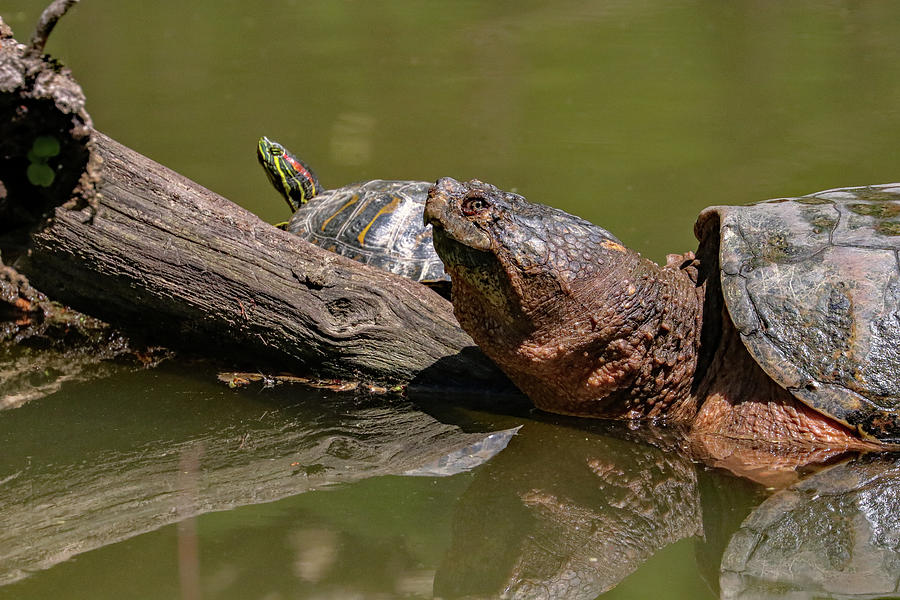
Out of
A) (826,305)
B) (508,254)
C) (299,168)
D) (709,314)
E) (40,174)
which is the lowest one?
(709,314)

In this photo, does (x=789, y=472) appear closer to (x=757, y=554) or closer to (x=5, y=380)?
(x=757, y=554)

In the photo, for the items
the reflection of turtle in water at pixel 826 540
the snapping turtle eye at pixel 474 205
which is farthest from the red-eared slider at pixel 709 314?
the reflection of turtle in water at pixel 826 540

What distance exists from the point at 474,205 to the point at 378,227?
5.53 ft

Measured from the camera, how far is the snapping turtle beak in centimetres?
316

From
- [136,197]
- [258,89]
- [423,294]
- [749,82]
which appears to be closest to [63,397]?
[136,197]

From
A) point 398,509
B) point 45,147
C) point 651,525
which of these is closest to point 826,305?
point 651,525

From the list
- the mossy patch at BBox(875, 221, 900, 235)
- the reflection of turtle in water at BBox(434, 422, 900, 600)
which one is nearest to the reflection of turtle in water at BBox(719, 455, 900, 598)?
the reflection of turtle in water at BBox(434, 422, 900, 600)

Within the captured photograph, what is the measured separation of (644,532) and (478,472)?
0.65 m

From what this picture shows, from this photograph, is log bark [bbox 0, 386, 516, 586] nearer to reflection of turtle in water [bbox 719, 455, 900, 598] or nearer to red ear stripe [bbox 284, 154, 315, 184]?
reflection of turtle in water [bbox 719, 455, 900, 598]

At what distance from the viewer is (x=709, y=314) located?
3602 mm

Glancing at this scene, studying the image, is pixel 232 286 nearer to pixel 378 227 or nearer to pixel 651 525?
pixel 378 227

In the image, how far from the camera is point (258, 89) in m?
9.26

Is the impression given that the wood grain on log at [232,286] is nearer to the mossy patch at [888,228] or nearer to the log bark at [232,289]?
the log bark at [232,289]

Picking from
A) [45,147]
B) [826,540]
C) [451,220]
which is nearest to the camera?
[45,147]
